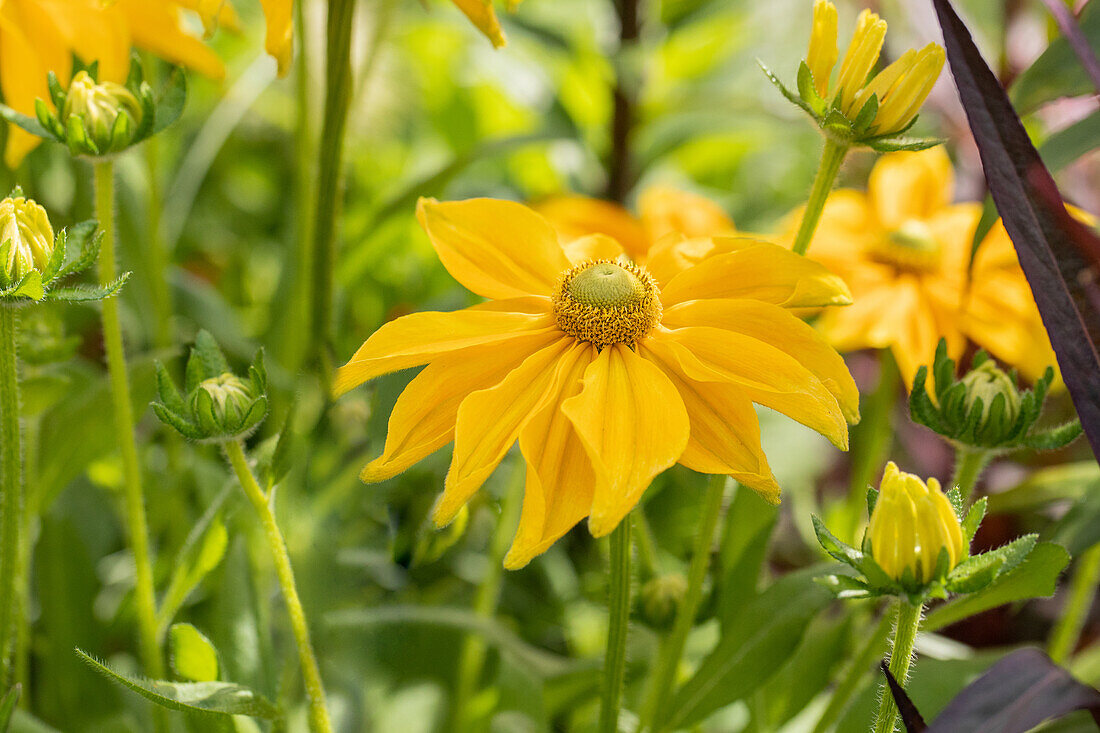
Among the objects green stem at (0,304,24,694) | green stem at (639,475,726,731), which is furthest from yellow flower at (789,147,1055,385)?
green stem at (0,304,24,694)

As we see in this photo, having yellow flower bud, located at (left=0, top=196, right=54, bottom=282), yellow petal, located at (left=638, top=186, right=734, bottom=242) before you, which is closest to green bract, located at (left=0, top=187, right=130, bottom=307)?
yellow flower bud, located at (left=0, top=196, right=54, bottom=282)

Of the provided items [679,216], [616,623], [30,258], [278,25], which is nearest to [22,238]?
[30,258]

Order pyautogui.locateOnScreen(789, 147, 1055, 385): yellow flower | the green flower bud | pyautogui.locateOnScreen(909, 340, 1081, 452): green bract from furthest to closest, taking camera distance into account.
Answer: pyautogui.locateOnScreen(789, 147, 1055, 385): yellow flower
the green flower bud
pyautogui.locateOnScreen(909, 340, 1081, 452): green bract

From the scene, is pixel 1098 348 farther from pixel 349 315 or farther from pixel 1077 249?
pixel 349 315

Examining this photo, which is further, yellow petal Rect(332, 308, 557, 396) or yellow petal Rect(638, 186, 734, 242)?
yellow petal Rect(638, 186, 734, 242)

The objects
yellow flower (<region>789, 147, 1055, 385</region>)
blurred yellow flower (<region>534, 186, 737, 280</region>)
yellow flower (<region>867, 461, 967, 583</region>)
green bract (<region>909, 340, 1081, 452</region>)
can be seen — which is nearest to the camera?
yellow flower (<region>867, 461, 967, 583</region>)

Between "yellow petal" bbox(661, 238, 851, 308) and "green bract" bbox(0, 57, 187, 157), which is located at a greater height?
"green bract" bbox(0, 57, 187, 157)

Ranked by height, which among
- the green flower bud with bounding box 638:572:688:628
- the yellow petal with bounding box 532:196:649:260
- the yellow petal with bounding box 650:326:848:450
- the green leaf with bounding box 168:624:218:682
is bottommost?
the green leaf with bounding box 168:624:218:682

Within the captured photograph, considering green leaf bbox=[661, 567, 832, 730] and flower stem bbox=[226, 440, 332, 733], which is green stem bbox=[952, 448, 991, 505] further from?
flower stem bbox=[226, 440, 332, 733]
